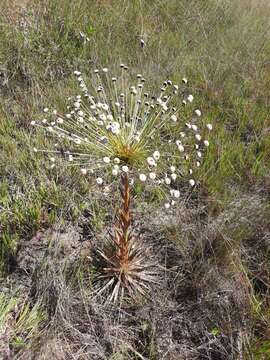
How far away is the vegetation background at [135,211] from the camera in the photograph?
2.01 m

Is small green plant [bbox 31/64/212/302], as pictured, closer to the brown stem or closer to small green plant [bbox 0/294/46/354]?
the brown stem

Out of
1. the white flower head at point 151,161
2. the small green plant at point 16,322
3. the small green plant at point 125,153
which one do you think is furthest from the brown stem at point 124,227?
the small green plant at point 16,322

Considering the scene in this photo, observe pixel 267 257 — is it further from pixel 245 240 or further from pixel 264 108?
pixel 264 108

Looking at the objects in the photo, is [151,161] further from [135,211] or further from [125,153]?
[135,211]

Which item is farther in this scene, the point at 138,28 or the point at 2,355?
the point at 138,28

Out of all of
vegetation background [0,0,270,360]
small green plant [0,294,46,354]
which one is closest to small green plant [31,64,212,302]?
vegetation background [0,0,270,360]

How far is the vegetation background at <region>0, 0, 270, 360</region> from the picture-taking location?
6.59 ft

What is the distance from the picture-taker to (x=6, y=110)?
3270 mm

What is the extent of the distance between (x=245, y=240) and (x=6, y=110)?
7.93 feet

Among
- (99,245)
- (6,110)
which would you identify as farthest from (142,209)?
(6,110)

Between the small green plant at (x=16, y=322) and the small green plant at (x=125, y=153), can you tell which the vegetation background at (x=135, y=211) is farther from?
the small green plant at (x=125, y=153)

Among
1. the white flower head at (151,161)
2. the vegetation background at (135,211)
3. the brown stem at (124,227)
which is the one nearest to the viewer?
the white flower head at (151,161)

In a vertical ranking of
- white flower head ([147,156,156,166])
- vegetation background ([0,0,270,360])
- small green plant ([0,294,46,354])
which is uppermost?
white flower head ([147,156,156,166])

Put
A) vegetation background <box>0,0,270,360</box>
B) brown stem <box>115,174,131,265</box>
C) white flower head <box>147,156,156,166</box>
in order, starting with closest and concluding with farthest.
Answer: white flower head <box>147,156,156,166</box> < brown stem <box>115,174,131,265</box> < vegetation background <box>0,0,270,360</box>
